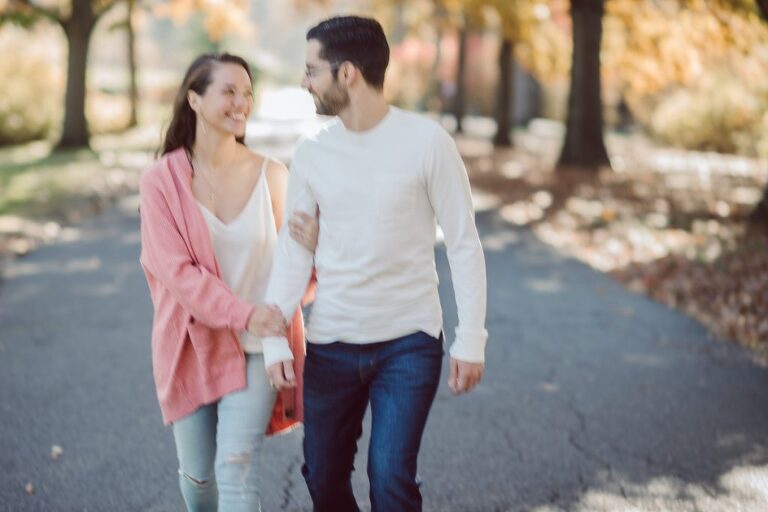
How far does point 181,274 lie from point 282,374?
432mm

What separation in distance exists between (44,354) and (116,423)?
162 cm

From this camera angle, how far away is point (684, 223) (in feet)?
44.7

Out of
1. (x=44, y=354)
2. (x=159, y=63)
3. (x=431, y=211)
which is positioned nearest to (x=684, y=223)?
(x=44, y=354)

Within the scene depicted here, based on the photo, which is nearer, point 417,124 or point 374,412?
point 417,124

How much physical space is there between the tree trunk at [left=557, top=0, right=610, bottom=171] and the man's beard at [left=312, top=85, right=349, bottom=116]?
1795 centimetres

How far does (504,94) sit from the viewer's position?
28.7 m

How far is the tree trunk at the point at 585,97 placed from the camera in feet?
65.9

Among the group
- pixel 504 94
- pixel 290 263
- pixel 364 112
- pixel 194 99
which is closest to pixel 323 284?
pixel 290 263

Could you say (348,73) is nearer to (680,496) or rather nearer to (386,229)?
(386,229)

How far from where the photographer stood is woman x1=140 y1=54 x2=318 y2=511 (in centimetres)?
304

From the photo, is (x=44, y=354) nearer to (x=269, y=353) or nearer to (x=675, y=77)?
(x=269, y=353)

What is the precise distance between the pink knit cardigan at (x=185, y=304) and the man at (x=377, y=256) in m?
0.16

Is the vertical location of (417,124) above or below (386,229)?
above

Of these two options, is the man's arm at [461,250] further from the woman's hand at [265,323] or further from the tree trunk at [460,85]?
the tree trunk at [460,85]
